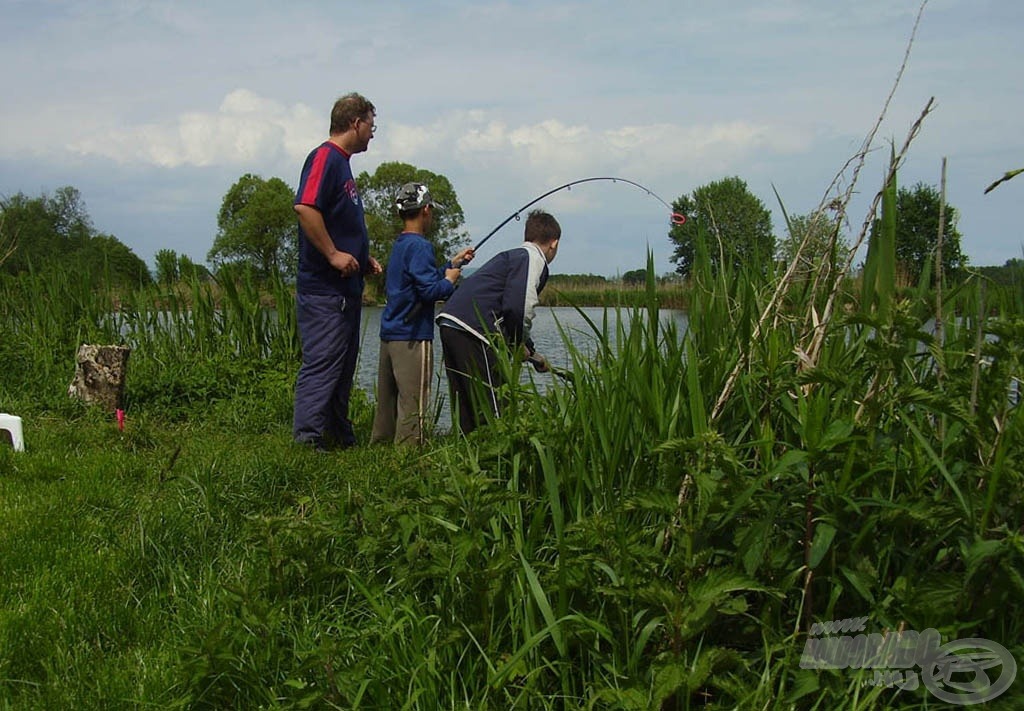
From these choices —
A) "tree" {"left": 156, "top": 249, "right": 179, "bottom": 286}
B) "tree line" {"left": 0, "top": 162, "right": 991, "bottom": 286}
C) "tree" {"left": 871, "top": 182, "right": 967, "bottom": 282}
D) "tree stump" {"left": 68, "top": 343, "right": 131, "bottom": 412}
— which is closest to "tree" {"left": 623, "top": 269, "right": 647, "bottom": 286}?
"tree line" {"left": 0, "top": 162, "right": 991, "bottom": 286}

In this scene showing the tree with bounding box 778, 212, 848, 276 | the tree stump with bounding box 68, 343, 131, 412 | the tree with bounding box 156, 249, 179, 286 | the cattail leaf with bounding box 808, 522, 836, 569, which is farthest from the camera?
the tree with bounding box 156, 249, 179, 286

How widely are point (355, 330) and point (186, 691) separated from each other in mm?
3572

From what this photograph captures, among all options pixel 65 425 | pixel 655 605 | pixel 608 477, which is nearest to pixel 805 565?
pixel 655 605

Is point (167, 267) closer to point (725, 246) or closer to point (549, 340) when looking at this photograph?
point (549, 340)

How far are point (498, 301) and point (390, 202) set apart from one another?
209 feet

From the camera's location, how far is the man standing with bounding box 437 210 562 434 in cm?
546

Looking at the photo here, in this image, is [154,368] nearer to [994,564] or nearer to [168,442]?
[168,442]

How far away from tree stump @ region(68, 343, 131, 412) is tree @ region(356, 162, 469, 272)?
5126 centimetres

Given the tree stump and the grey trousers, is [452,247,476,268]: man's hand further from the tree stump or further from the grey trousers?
the tree stump

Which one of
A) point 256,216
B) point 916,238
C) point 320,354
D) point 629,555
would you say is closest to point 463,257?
point 320,354

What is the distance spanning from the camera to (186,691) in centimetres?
256

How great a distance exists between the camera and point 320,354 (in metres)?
5.83

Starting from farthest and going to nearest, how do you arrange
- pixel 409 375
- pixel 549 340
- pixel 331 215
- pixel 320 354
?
pixel 549 340
pixel 409 375
pixel 320 354
pixel 331 215

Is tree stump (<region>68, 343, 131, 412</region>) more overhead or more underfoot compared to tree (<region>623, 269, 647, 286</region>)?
more underfoot
